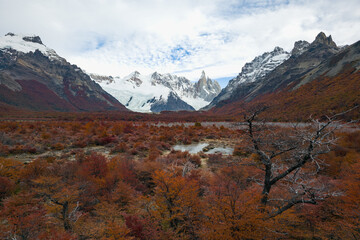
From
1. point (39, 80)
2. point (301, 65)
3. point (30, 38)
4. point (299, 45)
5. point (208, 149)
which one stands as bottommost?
point (208, 149)

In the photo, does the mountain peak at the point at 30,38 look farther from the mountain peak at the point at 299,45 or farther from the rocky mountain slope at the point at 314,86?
the mountain peak at the point at 299,45

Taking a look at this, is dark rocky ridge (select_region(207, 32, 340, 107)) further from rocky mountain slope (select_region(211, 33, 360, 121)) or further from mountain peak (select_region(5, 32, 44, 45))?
mountain peak (select_region(5, 32, 44, 45))

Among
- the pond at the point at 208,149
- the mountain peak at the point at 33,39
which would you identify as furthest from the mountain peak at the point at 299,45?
the mountain peak at the point at 33,39

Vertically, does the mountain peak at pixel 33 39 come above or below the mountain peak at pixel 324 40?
below

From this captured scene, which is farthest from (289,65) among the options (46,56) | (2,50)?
(2,50)

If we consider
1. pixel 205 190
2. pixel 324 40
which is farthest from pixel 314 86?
pixel 324 40

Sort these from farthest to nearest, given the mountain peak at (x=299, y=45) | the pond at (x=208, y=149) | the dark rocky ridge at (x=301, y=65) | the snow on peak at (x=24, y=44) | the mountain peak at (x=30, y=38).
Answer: the mountain peak at (x=299, y=45), the mountain peak at (x=30, y=38), the snow on peak at (x=24, y=44), the dark rocky ridge at (x=301, y=65), the pond at (x=208, y=149)

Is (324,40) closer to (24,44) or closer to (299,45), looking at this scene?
(299,45)

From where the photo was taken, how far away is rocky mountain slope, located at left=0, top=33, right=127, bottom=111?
82500mm

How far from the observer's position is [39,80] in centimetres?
10281

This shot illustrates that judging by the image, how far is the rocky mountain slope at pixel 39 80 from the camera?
82500mm

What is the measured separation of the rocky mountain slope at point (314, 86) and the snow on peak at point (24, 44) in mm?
151618

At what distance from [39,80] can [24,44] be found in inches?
1870

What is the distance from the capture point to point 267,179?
4.50 meters
